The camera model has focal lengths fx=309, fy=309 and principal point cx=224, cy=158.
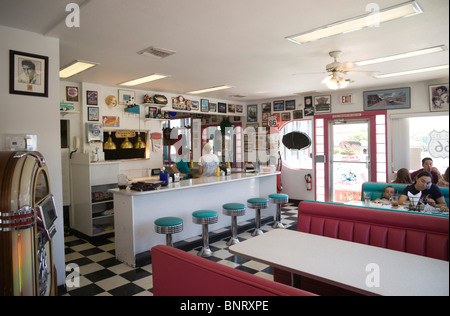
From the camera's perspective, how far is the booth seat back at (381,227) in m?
2.82

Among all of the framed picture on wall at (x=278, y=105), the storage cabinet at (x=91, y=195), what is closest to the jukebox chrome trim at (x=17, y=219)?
the storage cabinet at (x=91, y=195)

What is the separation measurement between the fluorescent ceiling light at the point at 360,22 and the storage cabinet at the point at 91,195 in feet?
13.4

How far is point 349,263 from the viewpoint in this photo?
224 cm

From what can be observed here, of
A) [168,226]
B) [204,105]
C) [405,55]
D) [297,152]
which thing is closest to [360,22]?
[405,55]

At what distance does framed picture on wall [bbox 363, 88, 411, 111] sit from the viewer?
23.2ft

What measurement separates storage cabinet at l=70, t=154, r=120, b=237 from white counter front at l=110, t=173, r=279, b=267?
1259mm

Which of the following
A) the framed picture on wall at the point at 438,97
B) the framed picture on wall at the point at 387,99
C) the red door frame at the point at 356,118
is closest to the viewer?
the framed picture on wall at the point at 438,97

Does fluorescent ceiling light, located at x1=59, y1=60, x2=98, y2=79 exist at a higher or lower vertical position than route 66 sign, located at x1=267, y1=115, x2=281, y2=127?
higher

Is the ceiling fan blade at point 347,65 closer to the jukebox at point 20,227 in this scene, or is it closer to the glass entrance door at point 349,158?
the jukebox at point 20,227

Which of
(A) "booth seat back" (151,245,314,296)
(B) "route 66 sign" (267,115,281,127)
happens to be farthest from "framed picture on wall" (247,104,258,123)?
(A) "booth seat back" (151,245,314,296)

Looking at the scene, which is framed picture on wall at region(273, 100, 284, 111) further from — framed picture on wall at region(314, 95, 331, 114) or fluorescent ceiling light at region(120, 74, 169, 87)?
fluorescent ceiling light at region(120, 74, 169, 87)

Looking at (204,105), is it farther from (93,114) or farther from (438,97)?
(438,97)

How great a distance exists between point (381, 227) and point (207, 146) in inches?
195
